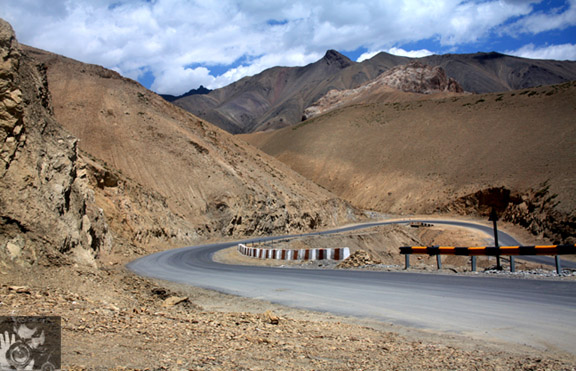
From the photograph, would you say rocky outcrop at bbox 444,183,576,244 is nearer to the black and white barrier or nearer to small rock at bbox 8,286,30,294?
the black and white barrier

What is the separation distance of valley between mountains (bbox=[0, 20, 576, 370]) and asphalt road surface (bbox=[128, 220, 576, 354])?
0.65 meters

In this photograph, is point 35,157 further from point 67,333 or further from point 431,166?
point 431,166

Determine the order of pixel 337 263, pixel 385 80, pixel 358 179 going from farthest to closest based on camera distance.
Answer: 1. pixel 385 80
2. pixel 358 179
3. pixel 337 263

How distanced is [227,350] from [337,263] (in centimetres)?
1517

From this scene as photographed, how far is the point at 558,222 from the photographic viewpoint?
4047 centimetres

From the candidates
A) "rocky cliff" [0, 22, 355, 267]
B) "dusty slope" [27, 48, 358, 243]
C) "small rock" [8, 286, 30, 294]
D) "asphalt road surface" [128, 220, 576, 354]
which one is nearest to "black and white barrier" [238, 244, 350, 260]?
"asphalt road surface" [128, 220, 576, 354]

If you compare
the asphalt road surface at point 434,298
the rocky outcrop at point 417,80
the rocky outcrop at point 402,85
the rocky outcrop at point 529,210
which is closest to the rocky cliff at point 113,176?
the asphalt road surface at point 434,298

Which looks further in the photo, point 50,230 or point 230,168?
point 230,168

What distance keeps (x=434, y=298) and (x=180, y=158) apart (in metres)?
40.1

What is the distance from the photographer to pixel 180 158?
46.7 metres

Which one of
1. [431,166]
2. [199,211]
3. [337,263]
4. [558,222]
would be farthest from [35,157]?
[431,166]

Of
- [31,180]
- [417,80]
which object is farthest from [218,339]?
[417,80]

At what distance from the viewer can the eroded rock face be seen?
845cm

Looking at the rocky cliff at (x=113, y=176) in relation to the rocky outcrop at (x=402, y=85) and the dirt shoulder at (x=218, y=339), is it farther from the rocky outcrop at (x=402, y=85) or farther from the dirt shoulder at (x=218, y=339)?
the rocky outcrop at (x=402, y=85)
